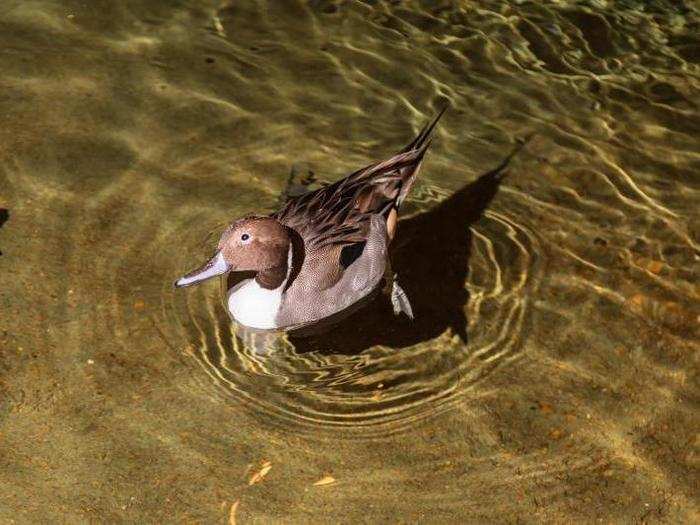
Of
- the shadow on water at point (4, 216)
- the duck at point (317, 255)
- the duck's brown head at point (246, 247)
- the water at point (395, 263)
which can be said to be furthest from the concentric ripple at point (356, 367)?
the shadow on water at point (4, 216)

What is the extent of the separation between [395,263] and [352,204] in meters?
0.49

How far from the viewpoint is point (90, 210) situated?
529 cm

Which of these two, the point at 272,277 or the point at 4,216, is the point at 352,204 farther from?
the point at 4,216

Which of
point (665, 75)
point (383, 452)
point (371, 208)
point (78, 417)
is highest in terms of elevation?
point (665, 75)

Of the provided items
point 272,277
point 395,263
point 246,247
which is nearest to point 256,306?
point 272,277

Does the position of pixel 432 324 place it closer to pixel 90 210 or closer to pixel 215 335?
pixel 215 335

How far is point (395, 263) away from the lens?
17.6 ft

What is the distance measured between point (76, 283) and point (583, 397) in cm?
263

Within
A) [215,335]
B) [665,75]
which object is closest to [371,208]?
[215,335]

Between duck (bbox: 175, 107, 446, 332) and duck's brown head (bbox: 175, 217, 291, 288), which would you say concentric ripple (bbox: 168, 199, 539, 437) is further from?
duck's brown head (bbox: 175, 217, 291, 288)

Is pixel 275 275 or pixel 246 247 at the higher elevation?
pixel 246 247

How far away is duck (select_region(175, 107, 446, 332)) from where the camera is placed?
4609 millimetres

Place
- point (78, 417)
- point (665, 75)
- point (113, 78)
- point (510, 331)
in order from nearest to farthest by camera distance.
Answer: point (78, 417) → point (510, 331) → point (113, 78) → point (665, 75)

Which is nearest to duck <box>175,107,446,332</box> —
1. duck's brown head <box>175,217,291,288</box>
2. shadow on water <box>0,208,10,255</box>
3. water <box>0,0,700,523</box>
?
duck's brown head <box>175,217,291,288</box>
